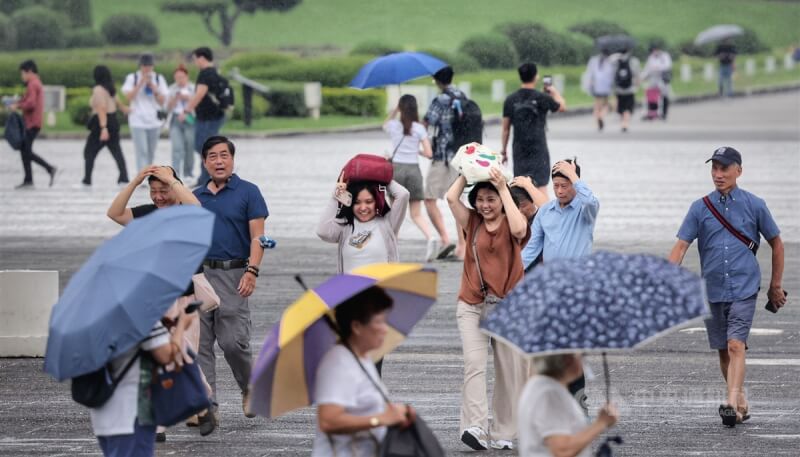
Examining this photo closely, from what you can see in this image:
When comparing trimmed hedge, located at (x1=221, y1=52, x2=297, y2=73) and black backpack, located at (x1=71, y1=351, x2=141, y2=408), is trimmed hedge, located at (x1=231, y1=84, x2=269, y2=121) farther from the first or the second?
black backpack, located at (x1=71, y1=351, x2=141, y2=408)

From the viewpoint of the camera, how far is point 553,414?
572cm

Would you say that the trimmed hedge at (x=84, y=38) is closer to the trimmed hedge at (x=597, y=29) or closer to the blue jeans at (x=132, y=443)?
the trimmed hedge at (x=597, y=29)

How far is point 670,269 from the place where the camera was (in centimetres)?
591

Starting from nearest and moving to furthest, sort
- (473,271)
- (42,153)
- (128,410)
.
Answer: (128,410) < (473,271) < (42,153)

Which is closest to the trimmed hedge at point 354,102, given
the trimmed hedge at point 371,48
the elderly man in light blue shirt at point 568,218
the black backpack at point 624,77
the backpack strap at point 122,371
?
the black backpack at point 624,77

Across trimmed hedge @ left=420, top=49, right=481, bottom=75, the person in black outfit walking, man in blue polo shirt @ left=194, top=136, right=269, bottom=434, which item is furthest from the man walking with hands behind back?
trimmed hedge @ left=420, top=49, right=481, bottom=75

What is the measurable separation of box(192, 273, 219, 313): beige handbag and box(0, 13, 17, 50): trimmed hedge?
158ft

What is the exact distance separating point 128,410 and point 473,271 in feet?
9.26

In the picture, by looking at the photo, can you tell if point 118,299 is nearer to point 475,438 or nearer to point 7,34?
point 475,438

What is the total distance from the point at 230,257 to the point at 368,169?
1.39 meters

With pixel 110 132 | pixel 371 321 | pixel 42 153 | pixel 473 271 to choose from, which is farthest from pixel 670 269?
pixel 42 153

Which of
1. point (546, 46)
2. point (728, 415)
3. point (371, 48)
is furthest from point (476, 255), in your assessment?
point (546, 46)

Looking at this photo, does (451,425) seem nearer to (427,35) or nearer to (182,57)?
(182,57)

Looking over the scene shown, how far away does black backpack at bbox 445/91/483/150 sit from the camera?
16641 mm
